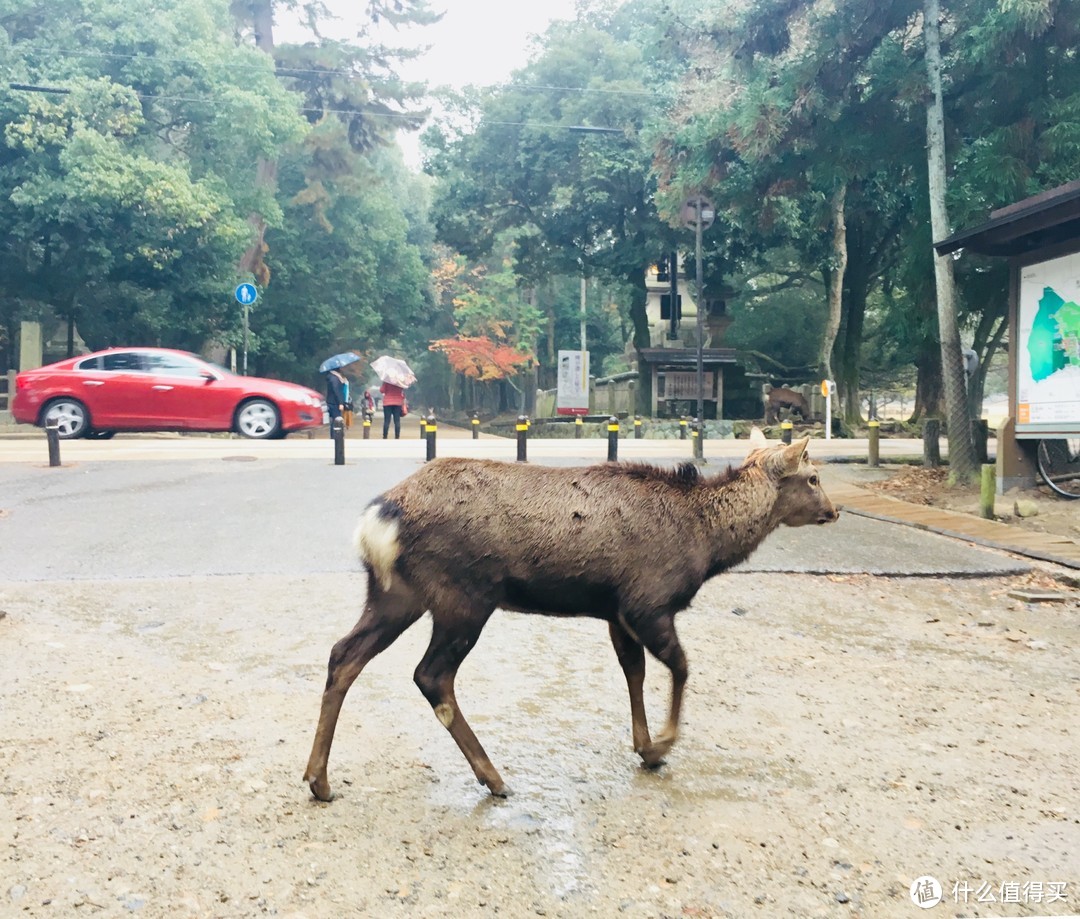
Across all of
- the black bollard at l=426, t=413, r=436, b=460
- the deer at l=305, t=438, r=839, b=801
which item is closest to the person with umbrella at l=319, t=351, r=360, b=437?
the black bollard at l=426, t=413, r=436, b=460

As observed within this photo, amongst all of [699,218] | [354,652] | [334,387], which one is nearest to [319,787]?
[354,652]

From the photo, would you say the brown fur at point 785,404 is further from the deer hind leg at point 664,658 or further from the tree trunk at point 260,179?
the deer hind leg at point 664,658

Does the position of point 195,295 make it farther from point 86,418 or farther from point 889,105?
point 889,105

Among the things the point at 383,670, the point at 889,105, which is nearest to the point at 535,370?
the point at 889,105

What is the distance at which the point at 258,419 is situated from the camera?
61.4 ft

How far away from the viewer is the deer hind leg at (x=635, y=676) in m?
4.13

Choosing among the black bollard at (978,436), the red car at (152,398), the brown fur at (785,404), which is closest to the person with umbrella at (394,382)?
the red car at (152,398)

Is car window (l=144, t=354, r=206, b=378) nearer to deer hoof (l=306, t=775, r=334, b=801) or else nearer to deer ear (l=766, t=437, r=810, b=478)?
deer ear (l=766, t=437, r=810, b=478)

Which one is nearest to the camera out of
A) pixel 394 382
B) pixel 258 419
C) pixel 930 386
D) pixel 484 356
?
pixel 258 419

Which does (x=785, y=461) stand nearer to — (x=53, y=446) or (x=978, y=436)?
(x=978, y=436)

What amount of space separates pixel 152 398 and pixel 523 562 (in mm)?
16054

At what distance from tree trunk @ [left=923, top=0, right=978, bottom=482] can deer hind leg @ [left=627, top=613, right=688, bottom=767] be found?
11136 millimetres

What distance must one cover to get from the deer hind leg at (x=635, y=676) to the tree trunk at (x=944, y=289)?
1107 centimetres

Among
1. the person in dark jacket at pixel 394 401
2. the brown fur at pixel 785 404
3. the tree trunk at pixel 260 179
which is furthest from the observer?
the brown fur at pixel 785 404
